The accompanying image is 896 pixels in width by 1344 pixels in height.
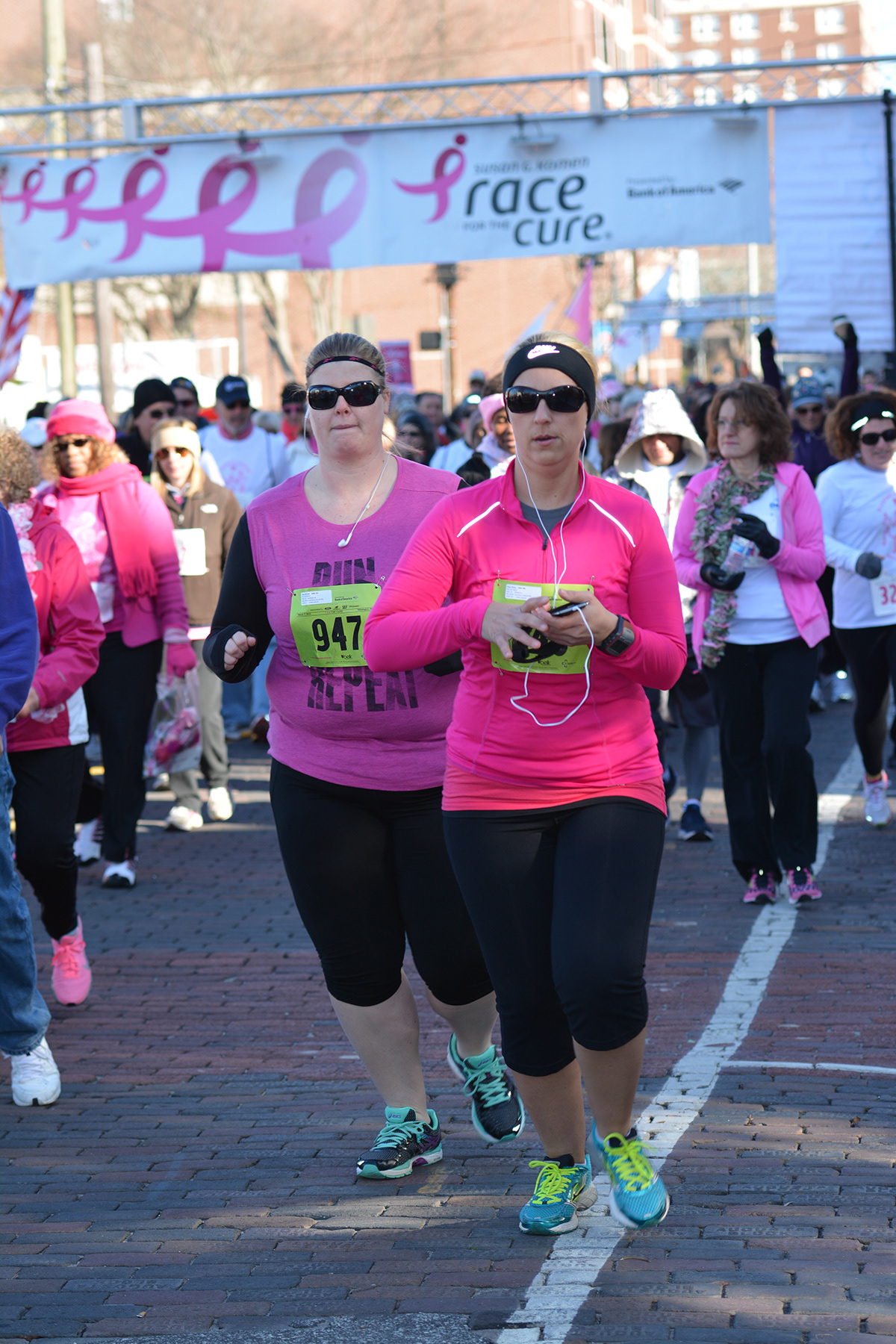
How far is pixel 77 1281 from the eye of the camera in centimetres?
393

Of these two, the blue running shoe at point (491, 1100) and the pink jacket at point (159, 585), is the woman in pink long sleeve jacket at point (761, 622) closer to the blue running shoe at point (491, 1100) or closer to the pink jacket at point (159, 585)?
the pink jacket at point (159, 585)

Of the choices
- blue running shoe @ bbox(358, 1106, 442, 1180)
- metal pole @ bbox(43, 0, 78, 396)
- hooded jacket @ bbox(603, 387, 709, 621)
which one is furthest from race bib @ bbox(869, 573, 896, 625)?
metal pole @ bbox(43, 0, 78, 396)

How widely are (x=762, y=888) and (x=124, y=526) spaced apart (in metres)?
3.34

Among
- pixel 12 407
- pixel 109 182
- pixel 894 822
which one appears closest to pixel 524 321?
pixel 12 407

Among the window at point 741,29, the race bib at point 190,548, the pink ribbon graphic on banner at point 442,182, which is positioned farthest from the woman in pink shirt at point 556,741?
the window at point 741,29

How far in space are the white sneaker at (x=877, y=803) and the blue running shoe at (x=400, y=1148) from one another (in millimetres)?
4770

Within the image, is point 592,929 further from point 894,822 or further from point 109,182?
point 109,182

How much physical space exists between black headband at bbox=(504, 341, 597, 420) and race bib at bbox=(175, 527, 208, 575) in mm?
5912

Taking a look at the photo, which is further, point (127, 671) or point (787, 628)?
point (127, 671)

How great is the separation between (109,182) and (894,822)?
7.77 meters

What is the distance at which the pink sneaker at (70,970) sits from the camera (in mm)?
6293

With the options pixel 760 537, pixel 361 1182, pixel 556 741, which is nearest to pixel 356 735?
pixel 556 741

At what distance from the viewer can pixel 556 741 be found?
3.78 m

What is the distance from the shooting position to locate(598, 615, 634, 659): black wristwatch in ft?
11.9
